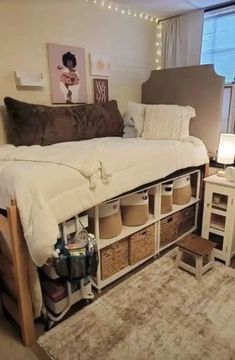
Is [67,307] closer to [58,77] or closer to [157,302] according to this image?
[157,302]

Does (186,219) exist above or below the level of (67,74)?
below

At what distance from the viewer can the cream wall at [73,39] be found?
2037mm

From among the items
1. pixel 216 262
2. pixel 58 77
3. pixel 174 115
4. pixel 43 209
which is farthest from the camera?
pixel 174 115

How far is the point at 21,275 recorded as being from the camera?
1351 mm

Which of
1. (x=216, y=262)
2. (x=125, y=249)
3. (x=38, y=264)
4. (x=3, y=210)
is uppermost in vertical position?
(x=3, y=210)

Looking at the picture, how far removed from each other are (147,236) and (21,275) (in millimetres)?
1052

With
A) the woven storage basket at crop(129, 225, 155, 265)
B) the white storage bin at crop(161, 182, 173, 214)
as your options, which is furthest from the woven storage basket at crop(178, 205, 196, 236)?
the woven storage basket at crop(129, 225, 155, 265)

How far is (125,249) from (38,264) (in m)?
0.84

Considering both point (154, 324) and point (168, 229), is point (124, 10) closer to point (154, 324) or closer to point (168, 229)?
point (168, 229)

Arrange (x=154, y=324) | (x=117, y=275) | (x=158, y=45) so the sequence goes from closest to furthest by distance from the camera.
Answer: (x=154, y=324) → (x=117, y=275) → (x=158, y=45)

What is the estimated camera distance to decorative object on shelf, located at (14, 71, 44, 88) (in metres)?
2.09

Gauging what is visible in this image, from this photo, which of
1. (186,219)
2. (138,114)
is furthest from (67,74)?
(186,219)

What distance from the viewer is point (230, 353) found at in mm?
1359

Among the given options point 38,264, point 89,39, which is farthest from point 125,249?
point 89,39
